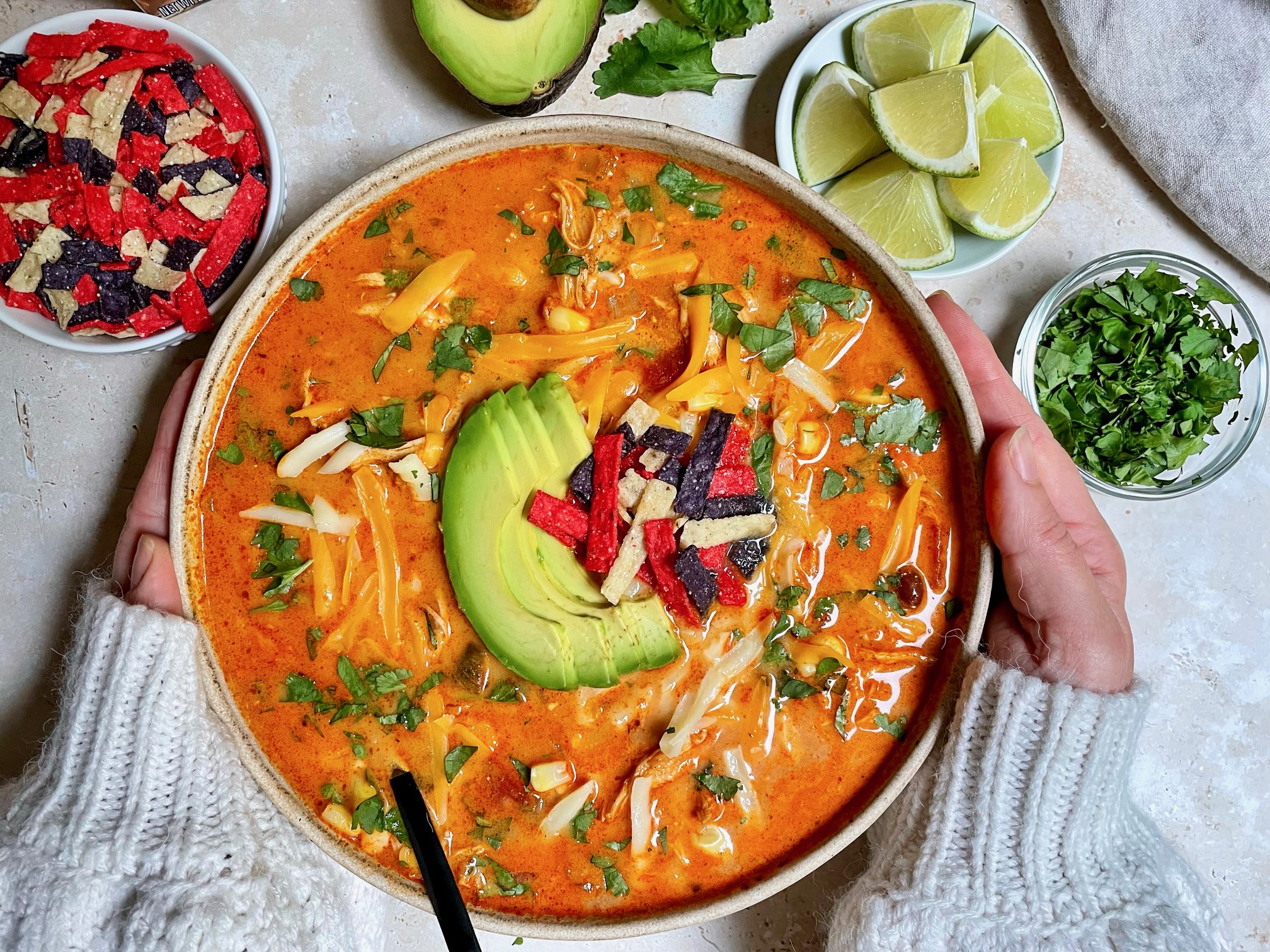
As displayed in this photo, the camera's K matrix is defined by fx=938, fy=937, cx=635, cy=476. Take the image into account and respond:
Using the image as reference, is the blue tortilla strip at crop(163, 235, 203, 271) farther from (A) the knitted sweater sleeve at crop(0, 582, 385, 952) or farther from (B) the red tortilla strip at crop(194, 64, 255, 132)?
(A) the knitted sweater sleeve at crop(0, 582, 385, 952)

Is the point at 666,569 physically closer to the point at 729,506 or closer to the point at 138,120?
the point at 729,506

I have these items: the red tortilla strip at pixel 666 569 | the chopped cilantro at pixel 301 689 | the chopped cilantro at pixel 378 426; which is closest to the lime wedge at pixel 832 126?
the red tortilla strip at pixel 666 569

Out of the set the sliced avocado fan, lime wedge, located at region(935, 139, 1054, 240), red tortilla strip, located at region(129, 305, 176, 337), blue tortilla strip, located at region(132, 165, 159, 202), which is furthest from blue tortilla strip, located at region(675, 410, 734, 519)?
blue tortilla strip, located at region(132, 165, 159, 202)

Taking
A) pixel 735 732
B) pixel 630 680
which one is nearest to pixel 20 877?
pixel 630 680

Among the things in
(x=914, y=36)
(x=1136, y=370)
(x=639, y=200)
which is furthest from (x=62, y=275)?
(x=1136, y=370)

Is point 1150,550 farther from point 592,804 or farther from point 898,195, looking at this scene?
point 592,804

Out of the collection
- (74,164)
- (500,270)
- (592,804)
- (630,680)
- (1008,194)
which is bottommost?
(592,804)

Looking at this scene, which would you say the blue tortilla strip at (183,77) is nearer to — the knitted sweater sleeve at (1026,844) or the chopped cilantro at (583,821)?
the chopped cilantro at (583,821)
